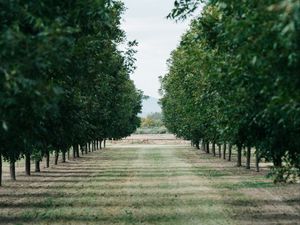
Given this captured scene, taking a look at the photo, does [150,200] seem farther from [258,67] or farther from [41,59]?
[41,59]

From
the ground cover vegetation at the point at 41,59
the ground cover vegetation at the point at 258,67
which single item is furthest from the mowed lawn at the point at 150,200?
the ground cover vegetation at the point at 41,59

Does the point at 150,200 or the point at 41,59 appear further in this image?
the point at 150,200

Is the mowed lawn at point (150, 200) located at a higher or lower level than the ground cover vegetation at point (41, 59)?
lower

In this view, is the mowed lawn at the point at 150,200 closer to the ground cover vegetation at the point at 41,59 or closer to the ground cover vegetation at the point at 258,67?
the ground cover vegetation at the point at 258,67

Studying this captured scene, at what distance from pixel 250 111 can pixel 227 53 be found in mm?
1600

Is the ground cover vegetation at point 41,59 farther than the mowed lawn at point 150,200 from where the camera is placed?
No

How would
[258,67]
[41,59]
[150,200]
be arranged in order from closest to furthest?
[41,59] < [258,67] < [150,200]

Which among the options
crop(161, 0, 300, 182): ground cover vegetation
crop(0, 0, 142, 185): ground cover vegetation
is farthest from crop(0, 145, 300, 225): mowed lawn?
crop(0, 0, 142, 185): ground cover vegetation

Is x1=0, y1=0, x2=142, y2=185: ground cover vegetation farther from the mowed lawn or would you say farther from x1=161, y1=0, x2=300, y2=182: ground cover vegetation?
the mowed lawn

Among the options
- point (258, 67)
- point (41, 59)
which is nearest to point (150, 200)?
point (258, 67)

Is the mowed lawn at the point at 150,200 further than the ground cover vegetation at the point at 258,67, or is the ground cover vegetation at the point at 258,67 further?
the mowed lawn at the point at 150,200

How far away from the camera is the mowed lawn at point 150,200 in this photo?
821 inches

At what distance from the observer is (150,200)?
87.0 ft

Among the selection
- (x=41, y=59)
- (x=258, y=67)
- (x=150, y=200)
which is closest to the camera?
(x=41, y=59)
